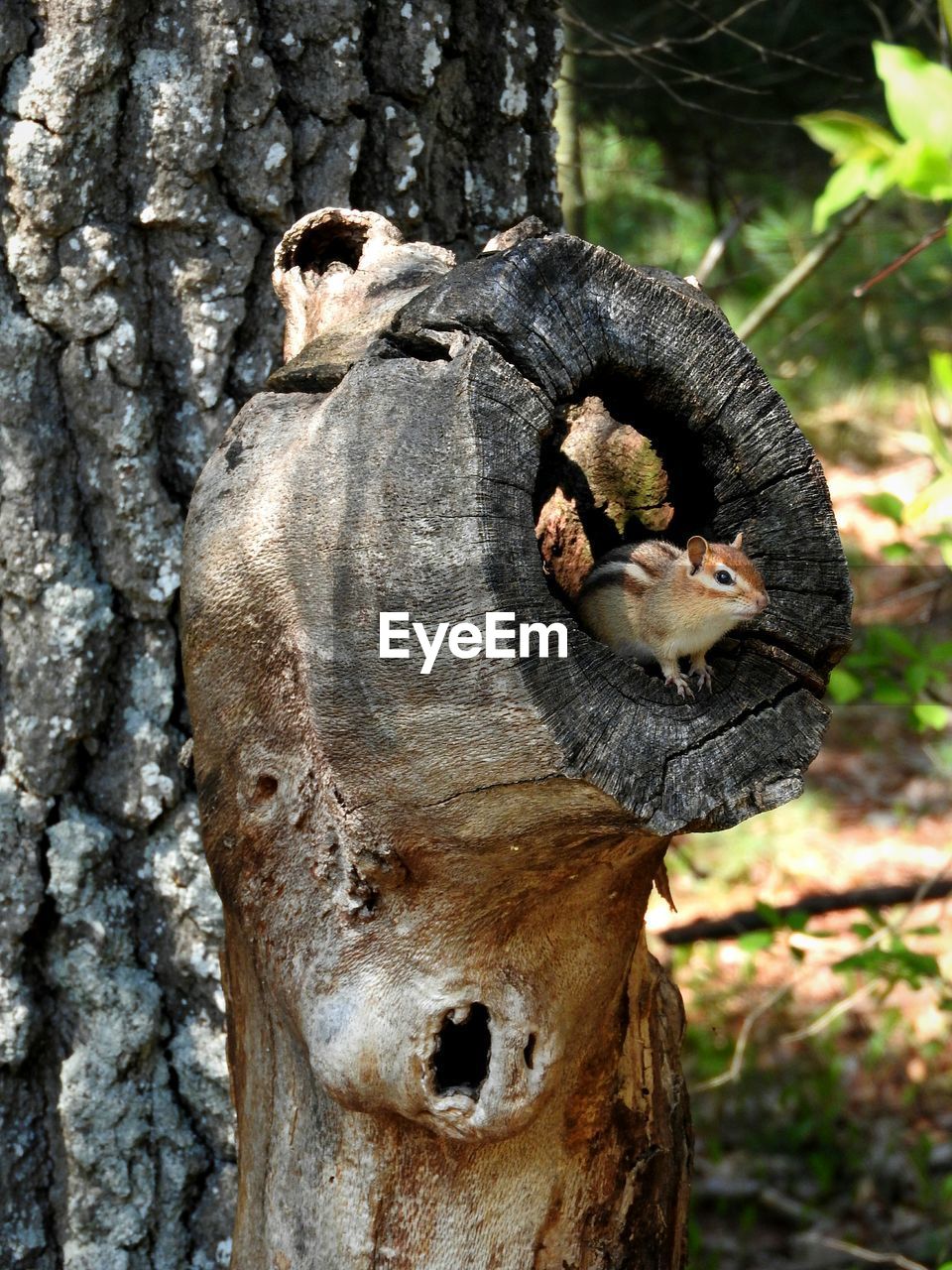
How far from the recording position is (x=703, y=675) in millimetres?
1742

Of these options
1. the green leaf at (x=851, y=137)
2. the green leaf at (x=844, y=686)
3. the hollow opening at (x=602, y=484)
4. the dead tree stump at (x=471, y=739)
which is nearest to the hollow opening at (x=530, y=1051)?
the dead tree stump at (x=471, y=739)

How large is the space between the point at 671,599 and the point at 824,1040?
337 cm

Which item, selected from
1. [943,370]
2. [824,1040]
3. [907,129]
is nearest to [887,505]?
[943,370]

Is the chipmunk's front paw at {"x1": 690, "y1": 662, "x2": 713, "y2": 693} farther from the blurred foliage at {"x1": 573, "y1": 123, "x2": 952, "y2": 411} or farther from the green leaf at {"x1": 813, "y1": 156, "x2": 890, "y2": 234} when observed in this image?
the blurred foliage at {"x1": 573, "y1": 123, "x2": 952, "y2": 411}

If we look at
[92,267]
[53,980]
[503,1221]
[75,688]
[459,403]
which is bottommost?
[503,1221]

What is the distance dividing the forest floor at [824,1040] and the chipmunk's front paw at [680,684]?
1.58 metres

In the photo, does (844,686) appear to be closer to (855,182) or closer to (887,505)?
(887,505)

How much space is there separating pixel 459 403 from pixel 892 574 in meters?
7.17

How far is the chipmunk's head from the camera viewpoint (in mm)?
1724

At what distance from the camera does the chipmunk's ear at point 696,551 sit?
1815mm

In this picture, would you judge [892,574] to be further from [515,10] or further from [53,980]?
[53,980]

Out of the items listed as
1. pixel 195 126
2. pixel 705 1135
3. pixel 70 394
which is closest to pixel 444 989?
pixel 70 394

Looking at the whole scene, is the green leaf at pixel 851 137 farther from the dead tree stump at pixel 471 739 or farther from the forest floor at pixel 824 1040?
the forest floor at pixel 824 1040

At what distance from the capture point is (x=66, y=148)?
2.24m
